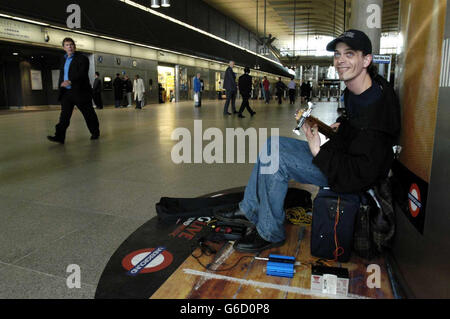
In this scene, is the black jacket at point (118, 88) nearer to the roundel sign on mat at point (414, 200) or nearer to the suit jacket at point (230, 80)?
the suit jacket at point (230, 80)

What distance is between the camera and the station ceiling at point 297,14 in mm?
23719

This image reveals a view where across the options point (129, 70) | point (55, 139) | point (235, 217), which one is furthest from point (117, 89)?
point (235, 217)

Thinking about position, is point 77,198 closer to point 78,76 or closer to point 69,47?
point 78,76

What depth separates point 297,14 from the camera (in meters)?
27.0

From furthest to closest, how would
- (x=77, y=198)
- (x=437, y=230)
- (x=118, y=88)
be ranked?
(x=118, y=88), (x=77, y=198), (x=437, y=230)

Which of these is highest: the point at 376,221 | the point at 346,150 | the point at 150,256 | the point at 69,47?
the point at 69,47

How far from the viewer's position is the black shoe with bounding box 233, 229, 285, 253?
2.29 m

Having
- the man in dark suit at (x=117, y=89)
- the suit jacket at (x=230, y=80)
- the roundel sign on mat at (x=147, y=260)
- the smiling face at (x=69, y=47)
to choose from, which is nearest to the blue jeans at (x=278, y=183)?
the roundel sign on mat at (x=147, y=260)

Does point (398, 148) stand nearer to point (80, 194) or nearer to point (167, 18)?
point (80, 194)

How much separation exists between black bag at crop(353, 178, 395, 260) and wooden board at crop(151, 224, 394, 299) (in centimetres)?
12

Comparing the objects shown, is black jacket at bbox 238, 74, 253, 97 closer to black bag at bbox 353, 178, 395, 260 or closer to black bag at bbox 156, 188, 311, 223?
black bag at bbox 156, 188, 311, 223

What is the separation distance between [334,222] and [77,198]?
96.8 inches

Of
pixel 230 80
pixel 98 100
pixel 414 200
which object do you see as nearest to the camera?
pixel 414 200

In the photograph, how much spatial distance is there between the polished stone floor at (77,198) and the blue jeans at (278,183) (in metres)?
0.99
